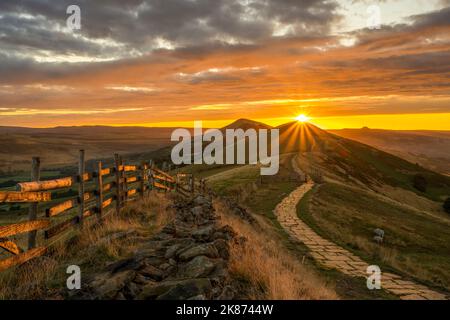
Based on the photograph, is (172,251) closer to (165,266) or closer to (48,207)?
(165,266)

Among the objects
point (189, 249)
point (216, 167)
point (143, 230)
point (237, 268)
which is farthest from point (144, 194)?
point (216, 167)

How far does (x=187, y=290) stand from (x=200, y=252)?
176cm

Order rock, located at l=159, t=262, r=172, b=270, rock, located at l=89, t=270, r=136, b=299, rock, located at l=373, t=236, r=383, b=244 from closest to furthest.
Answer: rock, located at l=89, t=270, r=136, b=299, rock, located at l=159, t=262, r=172, b=270, rock, located at l=373, t=236, r=383, b=244

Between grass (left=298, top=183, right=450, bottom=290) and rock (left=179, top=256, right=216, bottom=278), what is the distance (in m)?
8.45

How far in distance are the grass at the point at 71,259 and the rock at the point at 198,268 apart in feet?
5.99

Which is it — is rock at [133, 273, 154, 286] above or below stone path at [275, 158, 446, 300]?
above

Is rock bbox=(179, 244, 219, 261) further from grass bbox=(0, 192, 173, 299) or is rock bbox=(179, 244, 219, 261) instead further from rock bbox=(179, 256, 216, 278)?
grass bbox=(0, 192, 173, 299)

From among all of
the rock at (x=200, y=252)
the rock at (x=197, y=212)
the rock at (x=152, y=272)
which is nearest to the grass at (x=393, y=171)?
the rock at (x=197, y=212)

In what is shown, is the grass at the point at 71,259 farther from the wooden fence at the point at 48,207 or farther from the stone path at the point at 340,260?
the stone path at the point at 340,260

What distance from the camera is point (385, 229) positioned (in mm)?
25781

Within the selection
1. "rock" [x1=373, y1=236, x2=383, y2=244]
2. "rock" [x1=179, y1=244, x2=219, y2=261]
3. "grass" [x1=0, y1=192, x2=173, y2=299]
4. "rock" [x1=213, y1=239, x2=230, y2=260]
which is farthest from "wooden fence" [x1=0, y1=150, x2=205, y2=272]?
"rock" [x1=373, y1=236, x2=383, y2=244]

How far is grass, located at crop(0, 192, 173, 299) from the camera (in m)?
6.51

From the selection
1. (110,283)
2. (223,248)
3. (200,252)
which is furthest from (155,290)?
(223,248)
